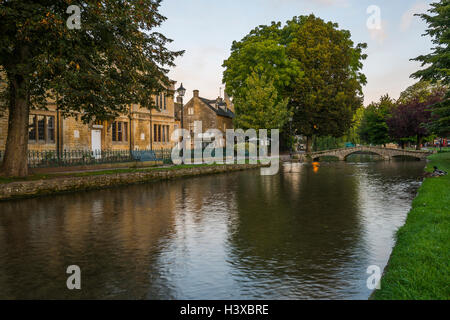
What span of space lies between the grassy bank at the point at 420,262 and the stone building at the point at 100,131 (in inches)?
688

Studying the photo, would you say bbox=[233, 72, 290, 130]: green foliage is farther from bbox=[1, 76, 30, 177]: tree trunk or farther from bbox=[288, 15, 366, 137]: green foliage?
bbox=[1, 76, 30, 177]: tree trunk

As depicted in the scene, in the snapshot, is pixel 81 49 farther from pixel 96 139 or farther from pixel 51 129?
pixel 96 139

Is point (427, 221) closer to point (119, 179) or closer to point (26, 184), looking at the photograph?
point (26, 184)

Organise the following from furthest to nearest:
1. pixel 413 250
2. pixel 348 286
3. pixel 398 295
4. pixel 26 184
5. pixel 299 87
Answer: pixel 299 87 → pixel 26 184 → pixel 413 250 → pixel 348 286 → pixel 398 295

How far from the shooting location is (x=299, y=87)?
54.6 meters

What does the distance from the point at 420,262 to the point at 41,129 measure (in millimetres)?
29173

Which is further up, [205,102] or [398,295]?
[205,102]

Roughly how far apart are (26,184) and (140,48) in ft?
30.6

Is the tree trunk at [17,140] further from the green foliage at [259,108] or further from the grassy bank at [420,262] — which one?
the green foliage at [259,108]

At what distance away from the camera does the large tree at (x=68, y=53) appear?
1504 cm

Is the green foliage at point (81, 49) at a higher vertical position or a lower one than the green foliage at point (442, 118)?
higher

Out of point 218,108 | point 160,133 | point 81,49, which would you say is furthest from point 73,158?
point 218,108

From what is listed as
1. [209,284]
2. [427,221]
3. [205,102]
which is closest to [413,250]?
[427,221]

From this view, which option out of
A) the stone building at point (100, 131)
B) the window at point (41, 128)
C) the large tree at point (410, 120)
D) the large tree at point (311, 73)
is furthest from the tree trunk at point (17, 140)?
the large tree at point (410, 120)
